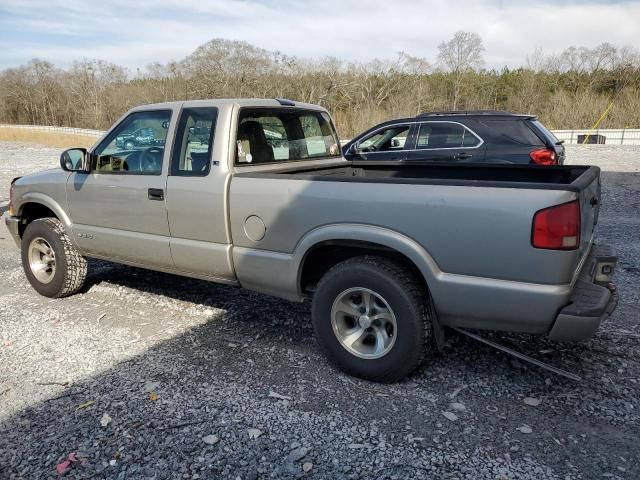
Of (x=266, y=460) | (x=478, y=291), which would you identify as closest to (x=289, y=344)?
(x=266, y=460)

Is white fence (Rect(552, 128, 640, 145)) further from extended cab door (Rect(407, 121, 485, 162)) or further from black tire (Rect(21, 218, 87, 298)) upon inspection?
black tire (Rect(21, 218, 87, 298))

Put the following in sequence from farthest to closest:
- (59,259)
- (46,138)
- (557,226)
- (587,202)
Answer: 1. (46,138)
2. (59,259)
3. (587,202)
4. (557,226)

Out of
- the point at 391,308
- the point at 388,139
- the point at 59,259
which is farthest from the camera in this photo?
the point at 388,139

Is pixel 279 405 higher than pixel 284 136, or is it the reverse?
pixel 284 136

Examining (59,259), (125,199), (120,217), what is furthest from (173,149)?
(59,259)

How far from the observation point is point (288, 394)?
338 cm

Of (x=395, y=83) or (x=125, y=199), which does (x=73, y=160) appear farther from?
(x=395, y=83)

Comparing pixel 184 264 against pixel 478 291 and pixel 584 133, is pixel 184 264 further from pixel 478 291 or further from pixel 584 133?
pixel 584 133

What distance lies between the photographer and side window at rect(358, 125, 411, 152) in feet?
28.6

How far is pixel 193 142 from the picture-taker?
4.20m

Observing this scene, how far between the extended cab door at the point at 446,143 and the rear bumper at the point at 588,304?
4631mm

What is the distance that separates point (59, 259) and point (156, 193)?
1.61 m

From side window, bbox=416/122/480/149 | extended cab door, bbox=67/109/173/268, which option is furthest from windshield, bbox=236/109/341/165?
side window, bbox=416/122/480/149

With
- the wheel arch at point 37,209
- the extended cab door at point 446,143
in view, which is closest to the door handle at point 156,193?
the wheel arch at point 37,209
